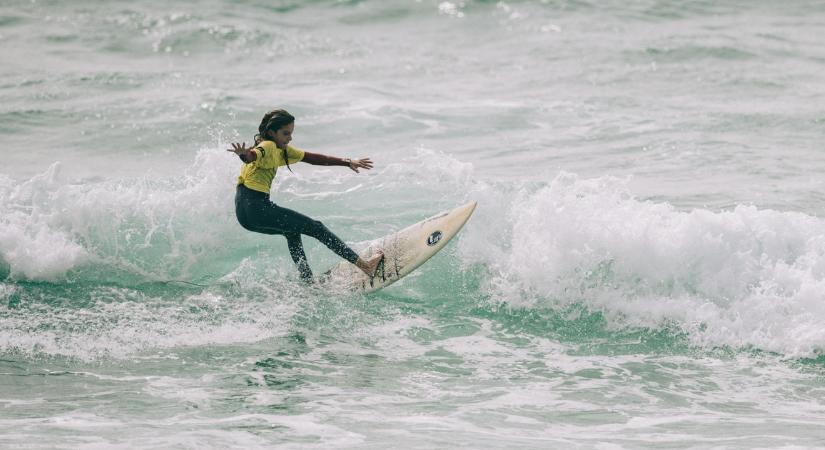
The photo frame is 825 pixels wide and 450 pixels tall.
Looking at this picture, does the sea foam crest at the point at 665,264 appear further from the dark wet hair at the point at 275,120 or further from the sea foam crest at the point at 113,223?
the sea foam crest at the point at 113,223

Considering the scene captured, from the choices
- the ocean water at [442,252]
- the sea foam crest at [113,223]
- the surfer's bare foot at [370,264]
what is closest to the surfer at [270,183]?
the surfer's bare foot at [370,264]

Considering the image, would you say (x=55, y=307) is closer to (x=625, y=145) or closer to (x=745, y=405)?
(x=745, y=405)

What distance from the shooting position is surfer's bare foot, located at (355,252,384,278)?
8922mm

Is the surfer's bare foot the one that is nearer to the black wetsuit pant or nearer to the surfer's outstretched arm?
the black wetsuit pant

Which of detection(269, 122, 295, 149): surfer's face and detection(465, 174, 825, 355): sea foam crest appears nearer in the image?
detection(269, 122, 295, 149): surfer's face

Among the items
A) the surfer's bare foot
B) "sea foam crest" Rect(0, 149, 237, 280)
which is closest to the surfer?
the surfer's bare foot

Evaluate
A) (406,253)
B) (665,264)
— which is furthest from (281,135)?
(665,264)

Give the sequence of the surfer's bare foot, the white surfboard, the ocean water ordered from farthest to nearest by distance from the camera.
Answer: the white surfboard, the surfer's bare foot, the ocean water

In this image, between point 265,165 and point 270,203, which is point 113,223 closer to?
point 270,203

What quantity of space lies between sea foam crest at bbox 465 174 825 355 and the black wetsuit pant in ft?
5.97

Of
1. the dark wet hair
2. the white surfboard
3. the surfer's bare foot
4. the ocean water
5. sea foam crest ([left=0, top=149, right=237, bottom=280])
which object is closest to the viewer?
the ocean water

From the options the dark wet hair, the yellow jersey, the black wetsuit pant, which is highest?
the dark wet hair

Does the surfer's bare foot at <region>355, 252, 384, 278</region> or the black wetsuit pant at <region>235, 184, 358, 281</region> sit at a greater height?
the black wetsuit pant at <region>235, 184, 358, 281</region>

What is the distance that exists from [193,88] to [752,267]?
1020cm
